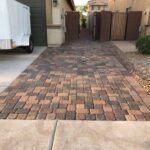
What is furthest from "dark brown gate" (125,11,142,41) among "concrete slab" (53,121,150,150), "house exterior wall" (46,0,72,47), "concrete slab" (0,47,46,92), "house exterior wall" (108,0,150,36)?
"concrete slab" (53,121,150,150)

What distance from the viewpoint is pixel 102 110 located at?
10.9 feet

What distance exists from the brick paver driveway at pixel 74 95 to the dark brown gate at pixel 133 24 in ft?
27.7

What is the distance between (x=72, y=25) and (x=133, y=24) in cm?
425

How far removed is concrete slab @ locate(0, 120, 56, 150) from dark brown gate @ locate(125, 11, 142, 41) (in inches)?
473

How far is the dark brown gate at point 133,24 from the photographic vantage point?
43.0 feet

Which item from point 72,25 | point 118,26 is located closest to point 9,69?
point 72,25

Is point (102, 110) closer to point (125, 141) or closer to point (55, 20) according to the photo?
point (125, 141)

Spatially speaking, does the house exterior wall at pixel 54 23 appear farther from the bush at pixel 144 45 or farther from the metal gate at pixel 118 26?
the bush at pixel 144 45

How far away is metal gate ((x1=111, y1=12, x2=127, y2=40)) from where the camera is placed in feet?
44.5

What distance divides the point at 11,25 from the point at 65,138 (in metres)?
5.25

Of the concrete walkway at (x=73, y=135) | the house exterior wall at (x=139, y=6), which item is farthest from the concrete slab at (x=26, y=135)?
the house exterior wall at (x=139, y=6)

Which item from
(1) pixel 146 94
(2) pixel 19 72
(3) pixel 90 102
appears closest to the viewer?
(3) pixel 90 102

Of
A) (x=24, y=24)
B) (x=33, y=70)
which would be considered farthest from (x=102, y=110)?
(x=24, y=24)

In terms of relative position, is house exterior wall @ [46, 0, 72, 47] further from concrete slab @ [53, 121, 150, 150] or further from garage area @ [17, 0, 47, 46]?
concrete slab @ [53, 121, 150, 150]
